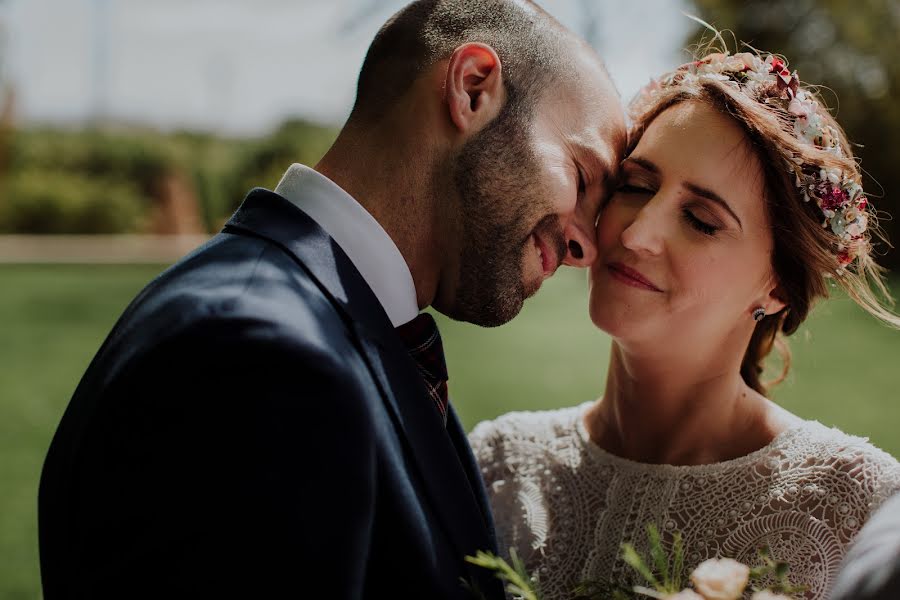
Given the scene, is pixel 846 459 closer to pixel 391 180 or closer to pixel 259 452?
pixel 391 180

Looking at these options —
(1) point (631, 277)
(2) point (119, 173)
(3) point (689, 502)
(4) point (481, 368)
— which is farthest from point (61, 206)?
(3) point (689, 502)

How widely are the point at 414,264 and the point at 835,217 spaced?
3.41ft

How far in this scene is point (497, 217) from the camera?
211 centimetres

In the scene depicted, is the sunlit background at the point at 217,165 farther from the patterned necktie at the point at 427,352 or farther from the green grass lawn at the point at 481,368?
the patterned necktie at the point at 427,352

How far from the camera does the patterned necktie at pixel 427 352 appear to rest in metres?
1.98

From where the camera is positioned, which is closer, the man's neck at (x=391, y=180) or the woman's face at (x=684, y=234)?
the man's neck at (x=391, y=180)

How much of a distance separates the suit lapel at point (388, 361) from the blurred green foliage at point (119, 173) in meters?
17.6

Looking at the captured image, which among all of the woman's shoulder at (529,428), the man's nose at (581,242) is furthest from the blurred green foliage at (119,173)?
the man's nose at (581,242)

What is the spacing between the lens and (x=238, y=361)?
1.49 m

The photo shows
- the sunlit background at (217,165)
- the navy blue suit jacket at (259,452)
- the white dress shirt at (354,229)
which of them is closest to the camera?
the navy blue suit jacket at (259,452)

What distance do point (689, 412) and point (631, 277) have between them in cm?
44

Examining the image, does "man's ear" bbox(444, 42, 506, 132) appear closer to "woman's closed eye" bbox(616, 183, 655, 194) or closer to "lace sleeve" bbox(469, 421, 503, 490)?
"woman's closed eye" bbox(616, 183, 655, 194)

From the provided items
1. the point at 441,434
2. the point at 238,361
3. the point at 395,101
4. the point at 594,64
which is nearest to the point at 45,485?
the point at 238,361

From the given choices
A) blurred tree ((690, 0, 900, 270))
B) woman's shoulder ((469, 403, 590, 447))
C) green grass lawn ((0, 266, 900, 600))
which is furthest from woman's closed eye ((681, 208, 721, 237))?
blurred tree ((690, 0, 900, 270))
